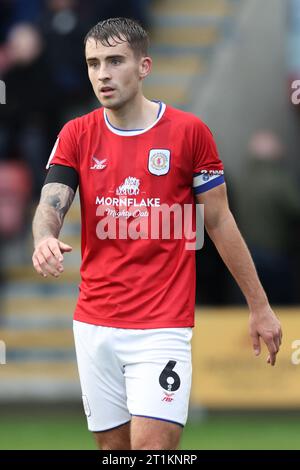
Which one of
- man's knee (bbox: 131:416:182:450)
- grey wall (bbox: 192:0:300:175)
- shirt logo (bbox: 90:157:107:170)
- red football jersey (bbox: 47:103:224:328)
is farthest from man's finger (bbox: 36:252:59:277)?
grey wall (bbox: 192:0:300:175)

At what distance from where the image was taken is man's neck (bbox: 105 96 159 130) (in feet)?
18.4

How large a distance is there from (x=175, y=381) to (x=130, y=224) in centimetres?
71

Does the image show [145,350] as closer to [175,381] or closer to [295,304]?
[175,381]

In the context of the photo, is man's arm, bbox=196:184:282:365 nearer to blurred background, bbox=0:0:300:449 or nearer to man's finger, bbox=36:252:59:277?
man's finger, bbox=36:252:59:277

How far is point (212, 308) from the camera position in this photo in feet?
33.9

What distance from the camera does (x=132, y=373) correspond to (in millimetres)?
5531

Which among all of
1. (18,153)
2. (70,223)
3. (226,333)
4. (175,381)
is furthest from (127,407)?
(70,223)

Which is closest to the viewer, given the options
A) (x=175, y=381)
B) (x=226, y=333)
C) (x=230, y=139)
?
(x=175, y=381)

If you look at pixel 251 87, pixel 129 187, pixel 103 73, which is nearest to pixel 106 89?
pixel 103 73

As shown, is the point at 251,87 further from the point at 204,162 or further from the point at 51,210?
the point at 51,210

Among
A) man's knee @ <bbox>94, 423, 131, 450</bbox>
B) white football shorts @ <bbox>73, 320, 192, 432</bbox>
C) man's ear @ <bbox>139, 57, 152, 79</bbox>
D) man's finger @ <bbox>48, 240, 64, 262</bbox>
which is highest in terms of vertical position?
man's ear @ <bbox>139, 57, 152, 79</bbox>

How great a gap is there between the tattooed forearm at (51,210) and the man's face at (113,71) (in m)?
0.42

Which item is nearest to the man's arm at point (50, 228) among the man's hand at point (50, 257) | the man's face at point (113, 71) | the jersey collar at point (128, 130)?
the man's hand at point (50, 257)

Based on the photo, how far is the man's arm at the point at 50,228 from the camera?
5031 millimetres
